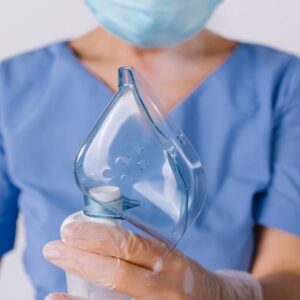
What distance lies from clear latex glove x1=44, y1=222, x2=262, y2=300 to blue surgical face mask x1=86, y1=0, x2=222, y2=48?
13.4 inches

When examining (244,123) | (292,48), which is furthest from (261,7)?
(244,123)

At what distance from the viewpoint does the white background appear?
126 cm

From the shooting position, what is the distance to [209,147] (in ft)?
3.28

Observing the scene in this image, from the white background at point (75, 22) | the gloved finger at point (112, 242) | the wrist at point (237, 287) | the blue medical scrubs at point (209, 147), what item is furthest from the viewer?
the white background at point (75, 22)

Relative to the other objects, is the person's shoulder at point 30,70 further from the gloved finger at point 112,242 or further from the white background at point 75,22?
the gloved finger at point 112,242

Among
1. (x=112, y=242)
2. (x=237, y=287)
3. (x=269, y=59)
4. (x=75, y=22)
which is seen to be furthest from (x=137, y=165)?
(x=75, y=22)

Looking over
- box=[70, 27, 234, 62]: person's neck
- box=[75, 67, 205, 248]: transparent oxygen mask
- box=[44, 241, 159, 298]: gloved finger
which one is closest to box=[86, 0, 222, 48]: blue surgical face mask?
box=[70, 27, 234, 62]: person's neck

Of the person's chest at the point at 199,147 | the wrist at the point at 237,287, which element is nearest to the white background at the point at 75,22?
the person's chest at the point at 199,147

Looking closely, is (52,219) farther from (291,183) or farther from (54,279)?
→ (291,183)

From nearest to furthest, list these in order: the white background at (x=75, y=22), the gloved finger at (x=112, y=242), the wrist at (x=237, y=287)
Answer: the gloved finger at (x=112, y=242)
the wrist at (x=237, y=287)
the white background at (x=75, y=22)

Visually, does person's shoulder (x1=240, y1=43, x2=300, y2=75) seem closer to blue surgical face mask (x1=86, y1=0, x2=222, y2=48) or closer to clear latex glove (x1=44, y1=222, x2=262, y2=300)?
blue surgical face mask (x1=86, y1=0, x2=222, y2=48)

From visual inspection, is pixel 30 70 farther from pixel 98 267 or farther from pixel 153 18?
pixel 98 267

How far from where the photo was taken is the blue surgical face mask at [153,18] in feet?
2.86

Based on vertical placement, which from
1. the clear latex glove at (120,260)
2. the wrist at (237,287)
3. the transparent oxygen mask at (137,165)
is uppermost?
the transparent oxygen mask at (137,165)
